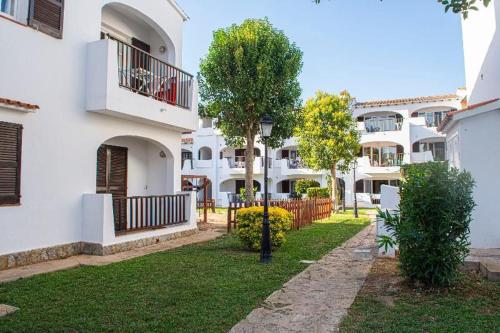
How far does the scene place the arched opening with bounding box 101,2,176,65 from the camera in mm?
11609

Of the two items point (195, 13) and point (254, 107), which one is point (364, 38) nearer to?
point (254, 107)

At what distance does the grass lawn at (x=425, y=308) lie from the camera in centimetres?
454

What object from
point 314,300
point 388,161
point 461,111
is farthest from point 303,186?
point 314,300

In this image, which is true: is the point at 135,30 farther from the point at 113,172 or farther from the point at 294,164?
the point at 294,164

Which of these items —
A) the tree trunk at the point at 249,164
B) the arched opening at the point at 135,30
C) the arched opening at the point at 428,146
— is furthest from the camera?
the arched opening at the point at 428,146

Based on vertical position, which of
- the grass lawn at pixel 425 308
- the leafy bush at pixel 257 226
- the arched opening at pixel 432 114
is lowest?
the grass lawn at pixel 425 308

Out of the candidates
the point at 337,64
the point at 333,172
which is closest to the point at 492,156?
the point at 337,64

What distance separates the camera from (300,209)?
15.6 meters

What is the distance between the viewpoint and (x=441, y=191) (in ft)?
19.8

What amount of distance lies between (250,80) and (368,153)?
23.7m

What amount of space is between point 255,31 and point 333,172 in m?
13.9

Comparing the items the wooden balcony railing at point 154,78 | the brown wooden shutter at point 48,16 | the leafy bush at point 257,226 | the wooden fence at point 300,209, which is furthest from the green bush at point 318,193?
the brown wooden shutter at point 48,16

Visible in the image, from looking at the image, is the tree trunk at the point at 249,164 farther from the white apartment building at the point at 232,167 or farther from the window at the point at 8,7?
the white apartment building at the point at 232,167

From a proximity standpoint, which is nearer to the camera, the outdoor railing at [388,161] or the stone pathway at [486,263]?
the stone pathway at [486,263]
